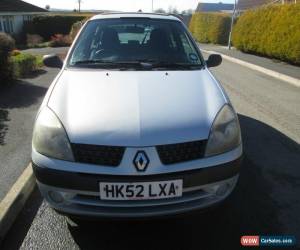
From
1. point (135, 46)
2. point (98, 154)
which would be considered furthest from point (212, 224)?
point (135, 46)

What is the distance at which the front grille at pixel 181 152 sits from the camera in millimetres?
2848

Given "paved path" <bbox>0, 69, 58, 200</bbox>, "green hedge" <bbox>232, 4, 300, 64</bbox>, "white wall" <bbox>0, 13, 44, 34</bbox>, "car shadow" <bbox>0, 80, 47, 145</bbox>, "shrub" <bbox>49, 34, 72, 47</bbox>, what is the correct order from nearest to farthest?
"paved path" <bbox>0, 69, 58, 200</bbox>
"car shadow" <bbox>0, 80, 47, 145</bbox>
"green hedge" <bbox>232, 4, 300, 64</bbox>
"shrub" <bbox>49, 34, 72, 47</bbox>
"white wall" <bbox>0, 13, 44, 34</bbox>

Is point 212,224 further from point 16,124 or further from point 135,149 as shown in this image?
point 16,124

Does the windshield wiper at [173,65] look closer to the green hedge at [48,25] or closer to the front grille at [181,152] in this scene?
the front grille at [181,152]

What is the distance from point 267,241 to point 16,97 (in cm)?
620

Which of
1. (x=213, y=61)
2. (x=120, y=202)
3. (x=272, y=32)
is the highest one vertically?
(x=213, y=61)

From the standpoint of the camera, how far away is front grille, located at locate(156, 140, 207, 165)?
112 inches

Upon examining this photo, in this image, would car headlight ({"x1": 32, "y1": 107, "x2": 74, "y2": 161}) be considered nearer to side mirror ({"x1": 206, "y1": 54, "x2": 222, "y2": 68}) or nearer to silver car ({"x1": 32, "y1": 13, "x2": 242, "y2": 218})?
silver car ({"x1": 32, "y1": 13, "x2": 242, "y2": 218})

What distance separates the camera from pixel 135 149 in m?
2.82

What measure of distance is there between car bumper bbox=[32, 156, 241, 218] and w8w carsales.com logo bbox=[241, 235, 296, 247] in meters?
0.47

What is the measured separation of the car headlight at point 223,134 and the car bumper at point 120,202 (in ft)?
0.41

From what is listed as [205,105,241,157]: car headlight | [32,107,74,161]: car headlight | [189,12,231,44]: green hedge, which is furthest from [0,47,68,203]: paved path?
[189,12,231,44]: green hedge

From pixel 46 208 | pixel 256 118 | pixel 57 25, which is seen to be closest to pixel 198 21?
pixel 57 25

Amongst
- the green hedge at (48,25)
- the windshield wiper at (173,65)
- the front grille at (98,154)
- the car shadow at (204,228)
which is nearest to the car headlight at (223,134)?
the car shadow at (204,228)
